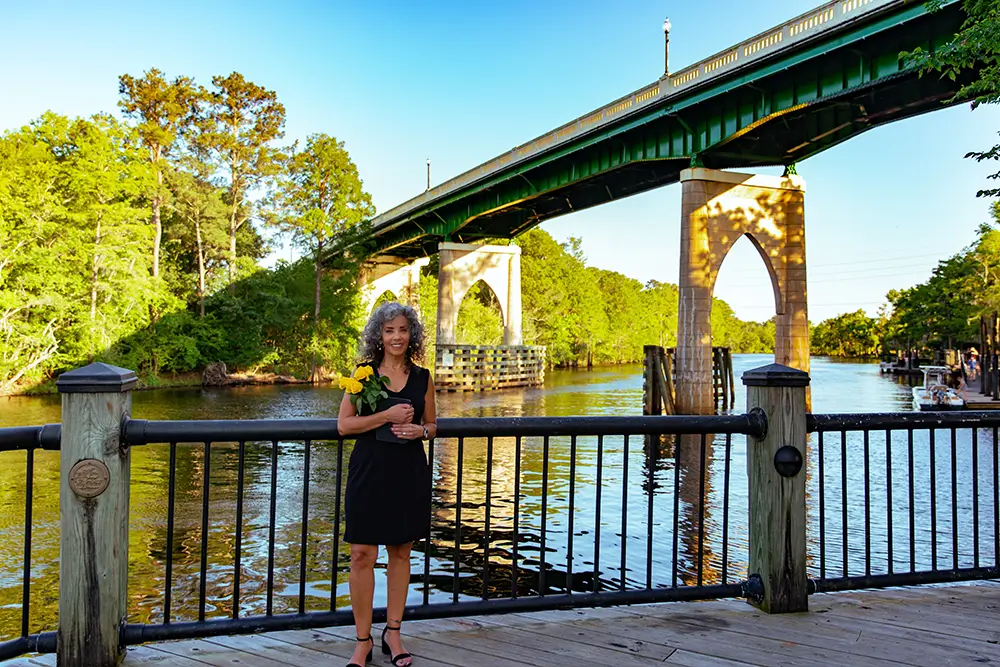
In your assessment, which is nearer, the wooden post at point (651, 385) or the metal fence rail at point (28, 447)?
the metal fence rail at point (28, 447)

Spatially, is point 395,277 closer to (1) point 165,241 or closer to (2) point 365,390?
(1) point 165,241

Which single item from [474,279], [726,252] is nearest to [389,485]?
[726,252]

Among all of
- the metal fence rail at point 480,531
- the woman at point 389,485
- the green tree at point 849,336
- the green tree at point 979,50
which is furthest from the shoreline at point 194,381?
the green tree at point 849,336

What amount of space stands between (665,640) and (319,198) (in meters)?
47.0

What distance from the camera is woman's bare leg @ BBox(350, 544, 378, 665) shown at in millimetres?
3451

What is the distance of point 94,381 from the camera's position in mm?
3414

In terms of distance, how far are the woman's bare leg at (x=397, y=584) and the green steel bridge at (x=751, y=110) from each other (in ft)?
48.4

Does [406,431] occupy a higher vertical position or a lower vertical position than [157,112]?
Answer: lower

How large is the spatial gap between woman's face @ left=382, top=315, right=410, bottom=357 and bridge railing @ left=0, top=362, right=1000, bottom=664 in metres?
0.49

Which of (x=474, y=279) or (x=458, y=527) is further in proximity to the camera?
(x=474, y=279)

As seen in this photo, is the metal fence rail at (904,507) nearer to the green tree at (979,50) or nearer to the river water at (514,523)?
the river water at (514,523)

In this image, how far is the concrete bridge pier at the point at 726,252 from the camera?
88.7ft

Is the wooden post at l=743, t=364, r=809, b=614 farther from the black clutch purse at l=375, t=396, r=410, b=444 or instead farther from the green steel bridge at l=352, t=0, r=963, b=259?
the green steel bridge at l=352, t=0, r=963, b=259

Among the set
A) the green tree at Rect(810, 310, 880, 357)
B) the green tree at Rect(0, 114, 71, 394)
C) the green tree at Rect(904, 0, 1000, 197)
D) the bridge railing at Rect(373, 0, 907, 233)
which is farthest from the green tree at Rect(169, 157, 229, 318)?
the green tree at Rect(810, 310, 880, 357)
